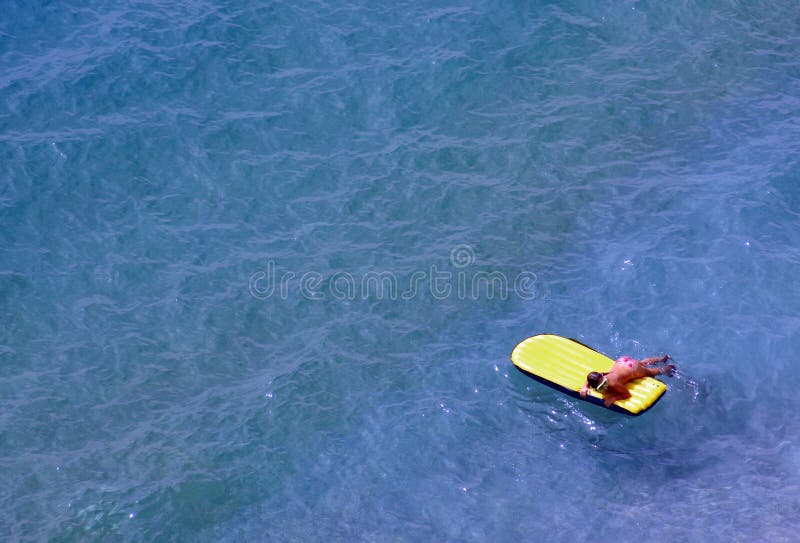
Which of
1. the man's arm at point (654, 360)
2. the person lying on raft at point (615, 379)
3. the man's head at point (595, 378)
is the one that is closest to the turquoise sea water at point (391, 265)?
the man's arm at point (654, 360)

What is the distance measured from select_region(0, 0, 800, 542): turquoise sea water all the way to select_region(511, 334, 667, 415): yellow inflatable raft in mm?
427

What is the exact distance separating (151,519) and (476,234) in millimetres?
8185

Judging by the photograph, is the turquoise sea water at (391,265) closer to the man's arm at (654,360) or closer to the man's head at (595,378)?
the man's arm at (654,360)

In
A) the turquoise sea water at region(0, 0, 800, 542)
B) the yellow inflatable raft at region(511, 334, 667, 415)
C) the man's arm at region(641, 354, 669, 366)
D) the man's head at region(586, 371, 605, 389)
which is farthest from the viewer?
the man's arm at region(641, 354, 669, 366)

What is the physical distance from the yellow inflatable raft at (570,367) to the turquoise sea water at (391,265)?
427 millimetres

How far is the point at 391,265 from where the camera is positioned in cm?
1719

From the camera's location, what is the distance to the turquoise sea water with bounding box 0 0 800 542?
13.9m

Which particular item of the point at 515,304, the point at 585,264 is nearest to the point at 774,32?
the point at 585,264

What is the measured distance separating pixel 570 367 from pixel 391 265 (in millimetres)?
4215

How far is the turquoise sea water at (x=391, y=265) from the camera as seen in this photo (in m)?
13.9

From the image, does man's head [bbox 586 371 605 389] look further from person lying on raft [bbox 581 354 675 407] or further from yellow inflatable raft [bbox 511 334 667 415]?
yellow inflatable raft [bbox 511 334 667 415]

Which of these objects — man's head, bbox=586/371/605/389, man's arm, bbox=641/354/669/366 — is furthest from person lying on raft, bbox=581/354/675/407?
man's arm, bbox=641/354/669/366

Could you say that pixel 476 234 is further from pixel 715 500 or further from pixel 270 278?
pixel 715 500

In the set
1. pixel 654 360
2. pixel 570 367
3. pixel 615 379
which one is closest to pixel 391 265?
pixel 570 367
